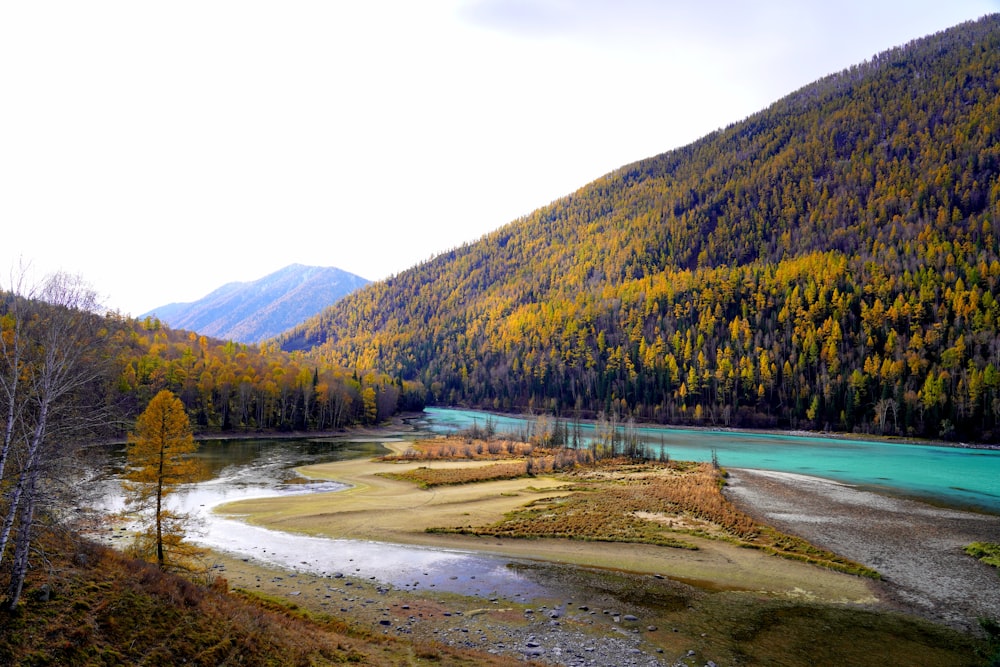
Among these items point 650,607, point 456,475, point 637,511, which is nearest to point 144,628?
point 650,607

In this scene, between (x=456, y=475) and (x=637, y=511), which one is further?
(x=456, y=475)

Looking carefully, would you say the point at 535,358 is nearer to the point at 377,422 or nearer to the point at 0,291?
the point at 377,422

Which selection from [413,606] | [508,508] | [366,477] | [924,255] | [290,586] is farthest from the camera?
[924,255]

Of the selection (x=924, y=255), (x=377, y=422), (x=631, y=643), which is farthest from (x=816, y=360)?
(x=631, y=643)

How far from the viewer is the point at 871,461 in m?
71.2

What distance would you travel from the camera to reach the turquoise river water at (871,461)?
50156mm

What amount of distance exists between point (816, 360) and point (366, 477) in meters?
117

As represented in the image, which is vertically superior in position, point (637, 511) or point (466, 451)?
point (637, 511)

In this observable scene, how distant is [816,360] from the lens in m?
125

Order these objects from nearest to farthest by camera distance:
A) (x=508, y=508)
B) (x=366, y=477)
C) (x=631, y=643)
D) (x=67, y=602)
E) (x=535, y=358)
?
(x=67, y=602), (x=631, y=643), (x=508, y=508), (x=366, y=477), (x=535, y=358)

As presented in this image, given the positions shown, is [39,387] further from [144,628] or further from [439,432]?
[439,432]

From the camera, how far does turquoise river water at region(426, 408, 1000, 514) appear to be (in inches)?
1975

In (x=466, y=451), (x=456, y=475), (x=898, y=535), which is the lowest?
(x=456, y=475)

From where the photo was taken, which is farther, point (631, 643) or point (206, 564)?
point (206, 564)
